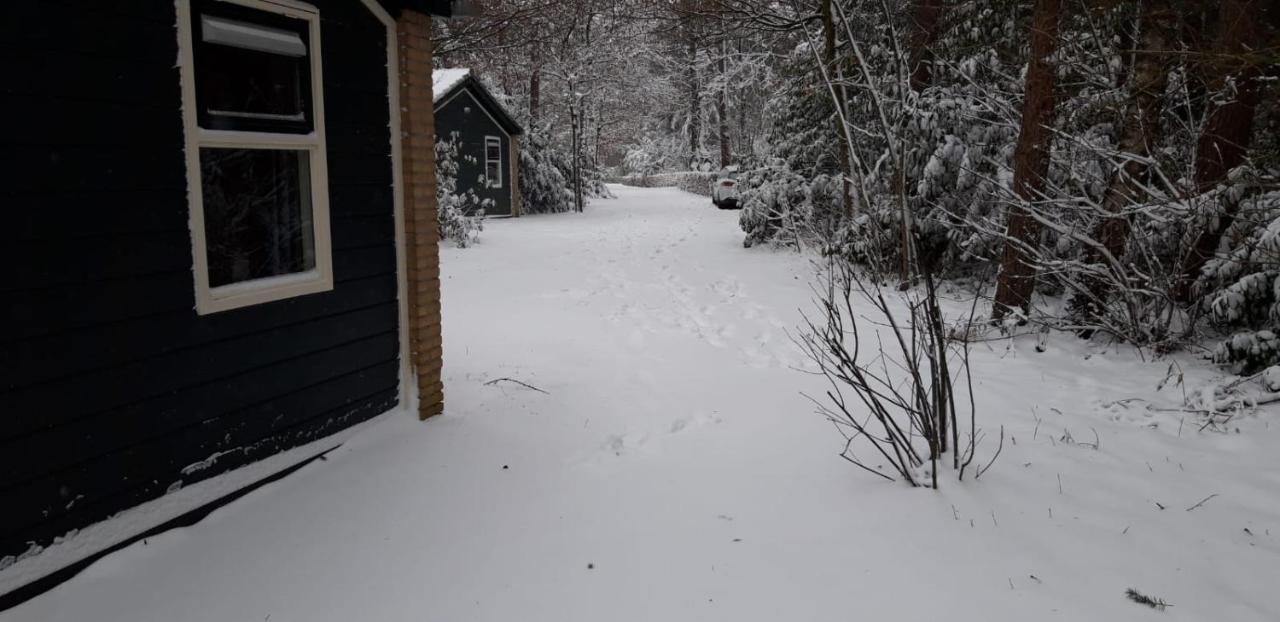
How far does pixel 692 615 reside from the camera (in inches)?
125

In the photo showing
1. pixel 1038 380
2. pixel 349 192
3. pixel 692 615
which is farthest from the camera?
pixel 1038 380

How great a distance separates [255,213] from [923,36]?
9.95 m

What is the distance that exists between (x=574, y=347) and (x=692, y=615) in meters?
4.59

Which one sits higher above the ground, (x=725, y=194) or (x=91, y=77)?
(x=725, y=194)

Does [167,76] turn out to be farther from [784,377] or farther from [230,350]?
[784,377]

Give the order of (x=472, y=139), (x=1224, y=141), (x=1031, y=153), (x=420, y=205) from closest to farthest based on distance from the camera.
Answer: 1. (x=420, y=205)
2. (x=1224, y=141)
3. (x=1031, y=153)
4. (x=472, y=139)

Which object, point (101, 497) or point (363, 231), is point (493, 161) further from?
point (101, 497)

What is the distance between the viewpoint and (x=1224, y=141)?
670 centimetres

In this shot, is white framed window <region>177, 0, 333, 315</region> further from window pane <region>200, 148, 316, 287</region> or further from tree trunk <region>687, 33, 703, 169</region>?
tree trunk <region>687, 33, 703, 169</region>

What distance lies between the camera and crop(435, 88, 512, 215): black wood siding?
2147 centimetres

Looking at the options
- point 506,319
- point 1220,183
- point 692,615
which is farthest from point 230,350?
point 1220,183

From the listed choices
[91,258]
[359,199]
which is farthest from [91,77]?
[359,199]

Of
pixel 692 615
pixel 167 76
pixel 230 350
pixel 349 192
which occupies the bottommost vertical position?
pixel 692 615

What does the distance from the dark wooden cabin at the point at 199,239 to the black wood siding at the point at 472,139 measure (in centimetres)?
1640
